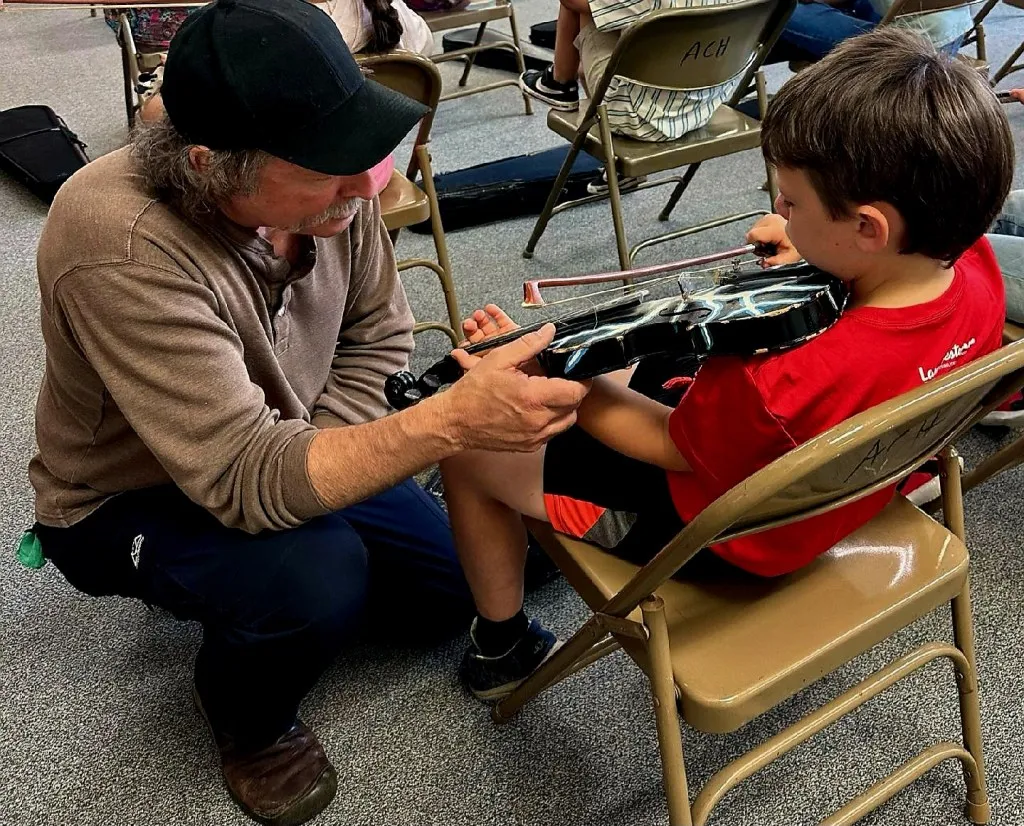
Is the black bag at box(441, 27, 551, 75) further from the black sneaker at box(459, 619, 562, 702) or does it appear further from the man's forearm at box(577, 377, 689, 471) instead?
the man's forearm at box(577, 377, 689, 471)

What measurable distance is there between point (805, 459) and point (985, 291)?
0.45 meters

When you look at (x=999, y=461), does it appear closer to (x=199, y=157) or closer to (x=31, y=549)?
(x=199, y=157)

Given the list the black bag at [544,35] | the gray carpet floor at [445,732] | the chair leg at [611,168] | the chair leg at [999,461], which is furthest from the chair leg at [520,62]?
the chair leg at [999,461]

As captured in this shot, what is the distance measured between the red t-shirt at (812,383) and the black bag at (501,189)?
2.07m

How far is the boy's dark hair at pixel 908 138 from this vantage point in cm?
90

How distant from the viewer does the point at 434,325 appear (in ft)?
7.16

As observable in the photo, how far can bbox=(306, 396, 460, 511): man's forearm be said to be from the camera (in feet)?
3.67

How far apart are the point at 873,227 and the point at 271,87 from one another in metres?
0.64

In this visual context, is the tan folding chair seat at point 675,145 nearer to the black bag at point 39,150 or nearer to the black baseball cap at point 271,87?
the black baseball cap at point 271,87

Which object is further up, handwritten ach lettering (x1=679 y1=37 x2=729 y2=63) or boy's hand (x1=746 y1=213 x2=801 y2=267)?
boy's hand (x1=746 y1=213 x2=801 y2=267)

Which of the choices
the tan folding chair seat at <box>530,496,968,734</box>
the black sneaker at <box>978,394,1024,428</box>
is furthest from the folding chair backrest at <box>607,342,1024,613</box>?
the black sneaker at <box>978,394,1024,428</box>

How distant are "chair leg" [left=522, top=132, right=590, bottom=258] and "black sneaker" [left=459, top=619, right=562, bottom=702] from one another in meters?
1.28

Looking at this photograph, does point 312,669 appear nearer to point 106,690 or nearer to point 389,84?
point 106,690

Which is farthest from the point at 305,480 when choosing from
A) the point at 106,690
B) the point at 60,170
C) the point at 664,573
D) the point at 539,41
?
the point at 539,41
